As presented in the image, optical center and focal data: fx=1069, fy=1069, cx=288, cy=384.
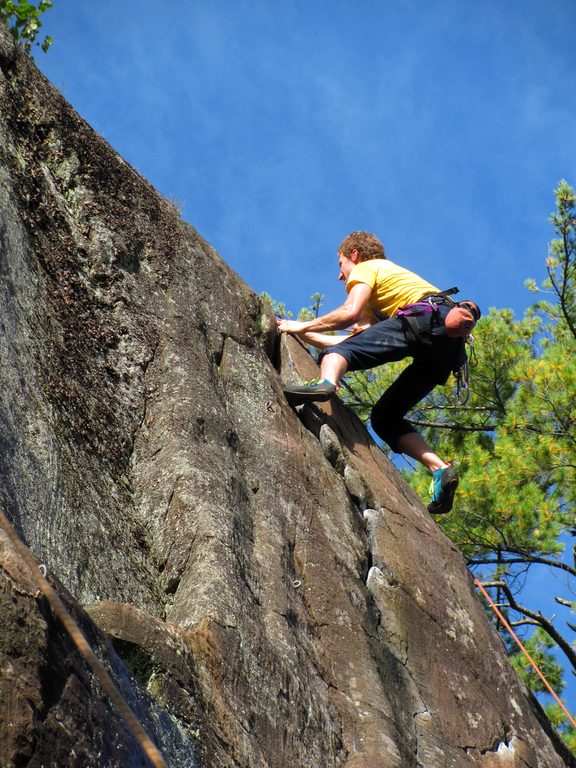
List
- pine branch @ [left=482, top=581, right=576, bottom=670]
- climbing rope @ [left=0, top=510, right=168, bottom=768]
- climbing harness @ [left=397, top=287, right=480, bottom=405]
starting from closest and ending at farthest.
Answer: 1. climbing rope @ [left=0, top=510, right=168, bottom=768]
2. climbing harness @ [left=397, top=287, right=480, bottom=405]
3. pine branch @ [left=482, top=581, right=576, bottom=670]

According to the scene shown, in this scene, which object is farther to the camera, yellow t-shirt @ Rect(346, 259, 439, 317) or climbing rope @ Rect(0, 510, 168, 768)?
yellow t-shirt @ Rect(346, 259, 439, 317)

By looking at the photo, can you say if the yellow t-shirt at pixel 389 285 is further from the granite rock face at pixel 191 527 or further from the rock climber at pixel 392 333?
the granite rock face at pixel 191 527

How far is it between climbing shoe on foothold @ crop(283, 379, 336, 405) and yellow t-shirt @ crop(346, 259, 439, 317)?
3.30 ft

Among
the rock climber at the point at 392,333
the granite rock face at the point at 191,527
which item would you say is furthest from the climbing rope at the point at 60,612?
the rock climber at the point at 392,333

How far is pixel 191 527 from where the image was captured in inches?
201

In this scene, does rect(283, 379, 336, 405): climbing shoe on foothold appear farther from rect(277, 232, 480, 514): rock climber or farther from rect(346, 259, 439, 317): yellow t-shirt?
rect(346, 259, 439, 317): yellow t-shirt

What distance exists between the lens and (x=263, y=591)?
199 inches

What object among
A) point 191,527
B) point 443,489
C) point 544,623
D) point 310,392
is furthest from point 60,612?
point 544,623

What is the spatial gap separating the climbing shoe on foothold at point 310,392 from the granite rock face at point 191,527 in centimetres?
11

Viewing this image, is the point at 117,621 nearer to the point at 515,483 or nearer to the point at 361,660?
the point at 361,660

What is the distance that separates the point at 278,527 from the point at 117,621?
1893 mm

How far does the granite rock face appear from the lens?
152 inches

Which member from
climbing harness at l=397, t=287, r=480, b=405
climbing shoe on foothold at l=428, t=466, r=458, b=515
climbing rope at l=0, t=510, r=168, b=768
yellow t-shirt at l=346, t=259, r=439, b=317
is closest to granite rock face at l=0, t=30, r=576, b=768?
climbing rope at l=0, t=510, r=168, b=768

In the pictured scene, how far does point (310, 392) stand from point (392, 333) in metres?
0.91
